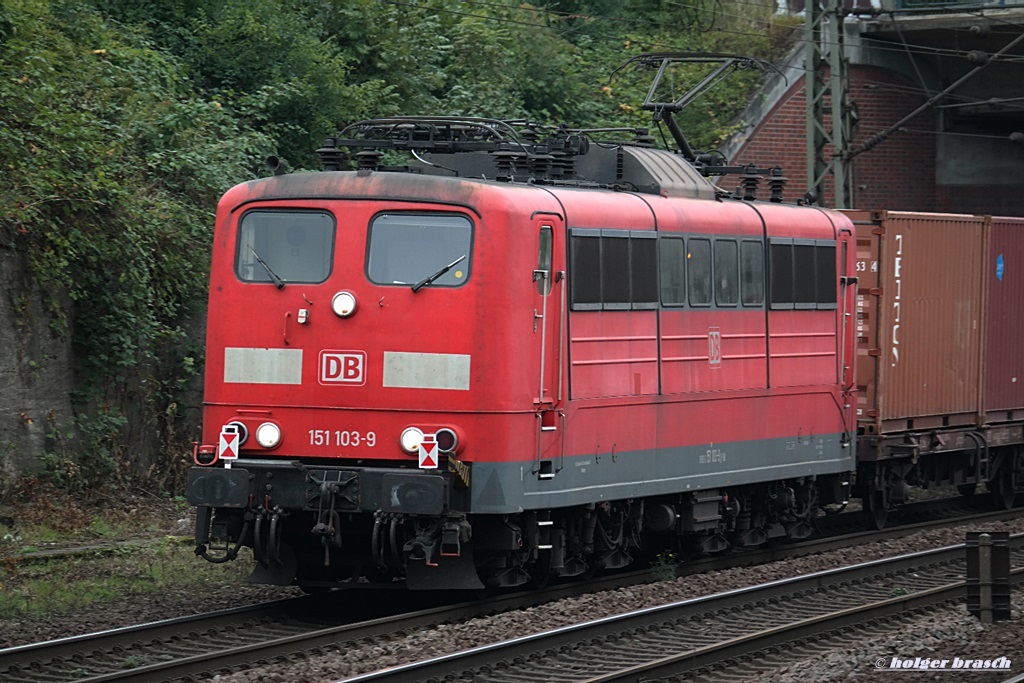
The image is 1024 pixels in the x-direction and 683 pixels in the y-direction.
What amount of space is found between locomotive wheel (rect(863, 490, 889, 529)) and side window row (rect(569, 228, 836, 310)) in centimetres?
321

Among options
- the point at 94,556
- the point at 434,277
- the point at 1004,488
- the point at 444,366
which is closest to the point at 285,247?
the point at 434,277

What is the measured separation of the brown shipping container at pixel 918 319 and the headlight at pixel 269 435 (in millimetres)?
7519

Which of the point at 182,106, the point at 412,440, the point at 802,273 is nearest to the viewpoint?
the point at 412,440

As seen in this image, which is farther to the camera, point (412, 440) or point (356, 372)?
point (356, 372)

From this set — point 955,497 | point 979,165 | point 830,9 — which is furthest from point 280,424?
point 979,165

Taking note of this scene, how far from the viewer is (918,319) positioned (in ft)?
58.3

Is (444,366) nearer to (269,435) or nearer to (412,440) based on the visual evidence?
(412,440)

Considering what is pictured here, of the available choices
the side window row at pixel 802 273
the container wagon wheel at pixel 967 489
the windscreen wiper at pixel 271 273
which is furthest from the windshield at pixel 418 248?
the container wagon wheel at pixel 967 489

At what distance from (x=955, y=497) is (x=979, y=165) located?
32.0 ft

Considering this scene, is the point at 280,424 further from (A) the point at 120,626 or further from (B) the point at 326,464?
(A) the point at 120,626

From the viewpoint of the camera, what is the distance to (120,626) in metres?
10.8

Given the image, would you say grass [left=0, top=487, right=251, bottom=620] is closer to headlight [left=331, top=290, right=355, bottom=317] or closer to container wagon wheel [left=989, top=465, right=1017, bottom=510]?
headlight [left=331, top=290, right=355, bottom=317]

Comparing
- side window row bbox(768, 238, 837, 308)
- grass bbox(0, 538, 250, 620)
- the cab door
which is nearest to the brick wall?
side window row bbox(768, 238, 837, 308)

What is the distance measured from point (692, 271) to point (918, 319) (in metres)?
5.55
